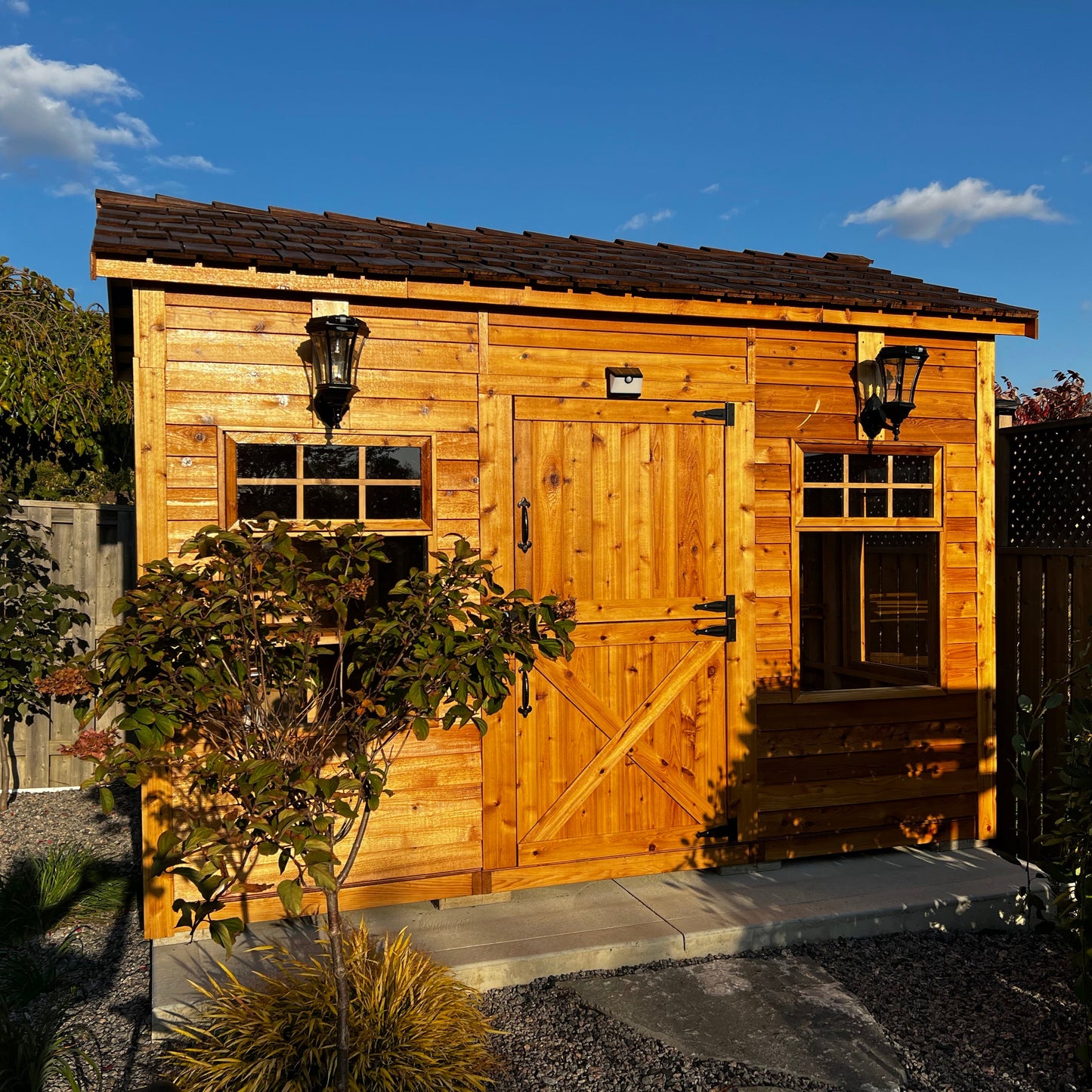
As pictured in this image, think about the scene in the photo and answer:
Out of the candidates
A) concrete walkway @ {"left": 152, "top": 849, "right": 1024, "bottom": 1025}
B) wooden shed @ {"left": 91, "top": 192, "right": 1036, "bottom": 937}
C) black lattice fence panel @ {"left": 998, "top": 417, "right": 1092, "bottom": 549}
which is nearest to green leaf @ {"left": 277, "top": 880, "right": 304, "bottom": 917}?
concrete walkway @ {"left": 152, "top": 849, "right": 1024, "bottom": 1025}

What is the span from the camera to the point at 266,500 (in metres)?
3.69

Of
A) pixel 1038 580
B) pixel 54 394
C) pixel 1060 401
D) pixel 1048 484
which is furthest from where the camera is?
pixel 1060 401

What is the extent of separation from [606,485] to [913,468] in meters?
1.80

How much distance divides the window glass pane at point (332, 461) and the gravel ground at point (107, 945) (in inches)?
82.4

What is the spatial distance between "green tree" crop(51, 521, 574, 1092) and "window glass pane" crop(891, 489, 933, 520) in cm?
275

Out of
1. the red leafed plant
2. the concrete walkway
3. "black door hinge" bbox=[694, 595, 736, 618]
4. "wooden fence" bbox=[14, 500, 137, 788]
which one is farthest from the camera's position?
the red leafed plant

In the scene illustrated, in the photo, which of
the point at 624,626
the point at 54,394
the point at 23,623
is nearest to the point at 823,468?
the point at 624,626

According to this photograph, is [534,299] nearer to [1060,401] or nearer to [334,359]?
[334,359]

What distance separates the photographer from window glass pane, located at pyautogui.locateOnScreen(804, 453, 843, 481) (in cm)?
462

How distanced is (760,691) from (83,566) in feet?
14.8

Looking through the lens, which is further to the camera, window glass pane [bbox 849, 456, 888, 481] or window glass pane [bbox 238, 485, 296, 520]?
window glass pane [bbox 849, 456, 888, 481]

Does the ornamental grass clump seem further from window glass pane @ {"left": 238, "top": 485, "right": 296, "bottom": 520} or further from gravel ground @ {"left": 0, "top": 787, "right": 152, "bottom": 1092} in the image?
window glass pane @ {"left": 238, "top": 485, "right": 296, "bottom": 520}

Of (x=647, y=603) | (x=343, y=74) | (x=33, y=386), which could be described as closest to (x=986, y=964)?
(x=647, y=603)

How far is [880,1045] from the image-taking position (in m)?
2.86
